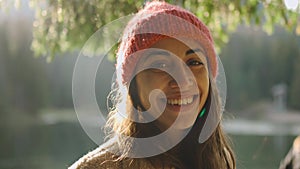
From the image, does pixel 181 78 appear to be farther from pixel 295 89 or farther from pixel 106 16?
pixel 295 89

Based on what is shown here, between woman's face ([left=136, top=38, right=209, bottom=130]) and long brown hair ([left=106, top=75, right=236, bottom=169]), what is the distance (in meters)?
0.03

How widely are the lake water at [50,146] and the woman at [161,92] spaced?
9.77 metres

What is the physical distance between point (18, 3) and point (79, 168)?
157 centimetres

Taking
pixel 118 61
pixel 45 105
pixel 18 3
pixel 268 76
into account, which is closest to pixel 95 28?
pixel 18 3

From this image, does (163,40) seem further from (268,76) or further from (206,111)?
(268,76)

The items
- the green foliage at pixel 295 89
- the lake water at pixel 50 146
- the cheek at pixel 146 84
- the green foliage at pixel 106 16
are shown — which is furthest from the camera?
the green foliage at pixel 295 89

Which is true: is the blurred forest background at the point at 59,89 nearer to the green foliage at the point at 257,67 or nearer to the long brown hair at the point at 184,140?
the green foliage at the point at 257,67

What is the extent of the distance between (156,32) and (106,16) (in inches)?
49.0

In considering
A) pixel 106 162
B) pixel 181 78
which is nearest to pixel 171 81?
pixel 181 78

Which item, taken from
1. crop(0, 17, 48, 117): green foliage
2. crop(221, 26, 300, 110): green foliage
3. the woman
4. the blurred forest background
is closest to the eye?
the woman

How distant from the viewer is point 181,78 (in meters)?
1.46

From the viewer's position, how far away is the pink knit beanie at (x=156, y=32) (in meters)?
1.48

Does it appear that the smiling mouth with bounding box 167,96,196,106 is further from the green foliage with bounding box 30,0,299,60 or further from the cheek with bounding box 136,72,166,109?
the green foliage with bounding box 30,0,299,60

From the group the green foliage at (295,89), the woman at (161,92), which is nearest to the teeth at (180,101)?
the woman at (161,92)
